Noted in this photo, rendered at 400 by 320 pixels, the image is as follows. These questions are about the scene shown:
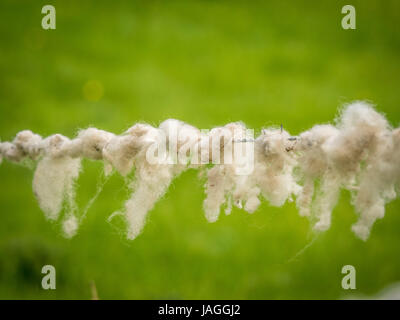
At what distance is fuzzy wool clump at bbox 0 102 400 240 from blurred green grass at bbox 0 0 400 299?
0.24 m

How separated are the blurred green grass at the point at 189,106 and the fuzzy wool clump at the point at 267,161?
9.4 inches

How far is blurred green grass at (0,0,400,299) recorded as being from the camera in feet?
12.2

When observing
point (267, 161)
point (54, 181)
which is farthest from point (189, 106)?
point (267, 161)

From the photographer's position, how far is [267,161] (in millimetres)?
1777

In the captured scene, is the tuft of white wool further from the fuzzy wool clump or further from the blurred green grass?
the blurred green grass

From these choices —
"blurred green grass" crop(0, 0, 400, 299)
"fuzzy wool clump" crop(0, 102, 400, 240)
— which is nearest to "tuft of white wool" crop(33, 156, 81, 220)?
"fuzzy wool clump" crop(0, 102, 400, 240)

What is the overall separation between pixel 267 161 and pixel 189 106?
14.0 feet

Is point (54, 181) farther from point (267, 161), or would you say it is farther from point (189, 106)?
point (189, 106)

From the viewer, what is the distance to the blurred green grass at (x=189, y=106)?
371 centimetres

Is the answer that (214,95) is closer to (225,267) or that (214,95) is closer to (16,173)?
(16,173)

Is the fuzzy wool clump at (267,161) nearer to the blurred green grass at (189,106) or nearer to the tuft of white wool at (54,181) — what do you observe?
the tuft of white wool at (54,181)

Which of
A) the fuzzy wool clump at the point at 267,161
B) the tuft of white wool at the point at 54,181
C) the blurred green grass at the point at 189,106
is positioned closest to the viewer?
the fuzzy wool clump at the point at 267,161

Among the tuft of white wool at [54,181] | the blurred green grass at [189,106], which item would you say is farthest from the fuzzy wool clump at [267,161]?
the blurred green grass at [189,106]

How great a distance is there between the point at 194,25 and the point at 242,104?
2.30 metres
